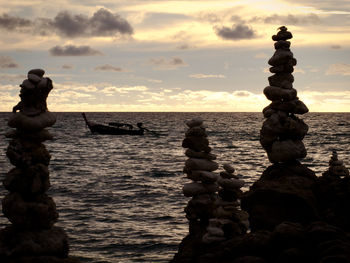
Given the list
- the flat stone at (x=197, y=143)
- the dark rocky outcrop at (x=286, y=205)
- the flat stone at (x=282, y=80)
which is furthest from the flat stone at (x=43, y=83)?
the flat stone at (x=282, y=80)

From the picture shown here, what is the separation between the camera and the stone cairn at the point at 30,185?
14594 millimetres

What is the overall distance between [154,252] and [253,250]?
13546mm

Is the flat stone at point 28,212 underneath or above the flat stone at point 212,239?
above

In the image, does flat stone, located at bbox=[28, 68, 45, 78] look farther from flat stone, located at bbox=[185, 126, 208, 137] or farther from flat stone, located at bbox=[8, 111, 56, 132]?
flat stone, located at bbox=[185, 126, 208, 137]

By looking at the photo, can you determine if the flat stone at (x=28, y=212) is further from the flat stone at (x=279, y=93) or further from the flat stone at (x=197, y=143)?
the flat stone at (x=279, y=93)

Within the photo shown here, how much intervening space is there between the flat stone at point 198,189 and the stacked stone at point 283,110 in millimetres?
4710

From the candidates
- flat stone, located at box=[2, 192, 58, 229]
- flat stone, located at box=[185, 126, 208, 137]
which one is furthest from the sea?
flat stone, located at box=[2, 192, 58, 229]

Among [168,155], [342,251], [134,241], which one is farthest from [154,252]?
[168,155]

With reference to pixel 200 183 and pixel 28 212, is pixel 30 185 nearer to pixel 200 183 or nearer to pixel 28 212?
pixel 28 212

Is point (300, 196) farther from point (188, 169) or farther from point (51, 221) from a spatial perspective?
point (51, 221)

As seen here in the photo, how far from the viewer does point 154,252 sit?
85.8 feet

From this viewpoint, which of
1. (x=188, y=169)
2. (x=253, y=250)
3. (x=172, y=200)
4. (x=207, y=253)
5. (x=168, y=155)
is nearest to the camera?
(x=253, y=250)

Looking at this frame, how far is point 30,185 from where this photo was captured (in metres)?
14.8

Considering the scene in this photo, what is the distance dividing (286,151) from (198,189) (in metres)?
5.32
